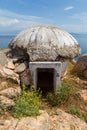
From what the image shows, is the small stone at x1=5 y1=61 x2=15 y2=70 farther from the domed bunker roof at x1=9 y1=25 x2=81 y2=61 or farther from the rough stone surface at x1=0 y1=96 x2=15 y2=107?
the rough stone surface at x1=0 y1=96 x2=15 y2=107

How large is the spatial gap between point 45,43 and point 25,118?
408 centimetres

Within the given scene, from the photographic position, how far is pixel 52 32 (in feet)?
40.1

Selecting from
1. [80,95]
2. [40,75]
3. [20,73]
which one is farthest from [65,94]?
[40,75]

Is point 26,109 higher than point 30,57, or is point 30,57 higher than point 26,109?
point 30,57

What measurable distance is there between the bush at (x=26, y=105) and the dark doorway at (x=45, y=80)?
2054 mm

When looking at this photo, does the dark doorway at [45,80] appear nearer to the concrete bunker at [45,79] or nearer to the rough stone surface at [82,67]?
the concrete bunker at [45,79]

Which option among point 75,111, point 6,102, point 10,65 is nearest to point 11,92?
point 6,102

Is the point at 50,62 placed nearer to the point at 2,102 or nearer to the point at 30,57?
the point at 30,57

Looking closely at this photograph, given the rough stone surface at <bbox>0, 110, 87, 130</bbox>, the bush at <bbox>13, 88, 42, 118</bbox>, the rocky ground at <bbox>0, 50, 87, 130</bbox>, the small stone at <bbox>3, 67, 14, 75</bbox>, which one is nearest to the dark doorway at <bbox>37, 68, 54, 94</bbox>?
the rocky ground at <bbox>0, 50, 87, 130</bbox>

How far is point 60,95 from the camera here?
11000mm

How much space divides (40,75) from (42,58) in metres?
2.52

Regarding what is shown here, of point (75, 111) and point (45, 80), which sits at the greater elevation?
point (45, 80)

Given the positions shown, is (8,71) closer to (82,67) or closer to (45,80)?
(45,80)

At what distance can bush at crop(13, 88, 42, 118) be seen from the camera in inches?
343
